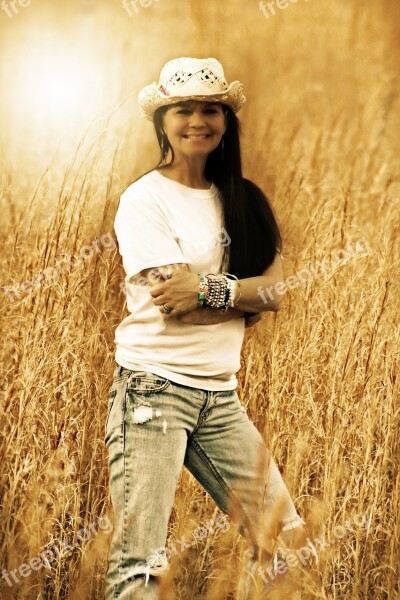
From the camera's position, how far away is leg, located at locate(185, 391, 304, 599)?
1812 millimetres

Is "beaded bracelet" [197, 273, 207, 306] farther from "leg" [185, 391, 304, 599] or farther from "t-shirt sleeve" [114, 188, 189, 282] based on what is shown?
"leg" [185, 391, 304, 599]

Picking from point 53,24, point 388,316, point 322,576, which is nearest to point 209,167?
point 53,24

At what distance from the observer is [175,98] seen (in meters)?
1.89

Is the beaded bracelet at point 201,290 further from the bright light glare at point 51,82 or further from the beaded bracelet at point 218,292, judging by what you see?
the bright light glare at point 51,82

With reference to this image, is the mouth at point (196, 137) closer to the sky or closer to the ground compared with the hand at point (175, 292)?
closer to the sky

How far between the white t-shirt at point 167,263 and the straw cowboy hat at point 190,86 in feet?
0.65

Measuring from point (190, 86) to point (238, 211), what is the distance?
327 millimetres

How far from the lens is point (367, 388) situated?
2.55 metres

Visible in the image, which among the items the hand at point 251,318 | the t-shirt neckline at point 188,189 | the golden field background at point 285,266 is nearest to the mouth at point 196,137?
the t-shirt neckline at point 188,189

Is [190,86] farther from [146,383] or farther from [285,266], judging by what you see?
[285,266]

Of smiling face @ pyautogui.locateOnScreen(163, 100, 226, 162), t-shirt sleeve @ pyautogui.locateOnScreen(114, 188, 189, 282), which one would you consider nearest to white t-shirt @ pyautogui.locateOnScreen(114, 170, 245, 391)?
t-shirt sleeve @ pyautogui.locateOnScreen(114, 188, 189, 282)

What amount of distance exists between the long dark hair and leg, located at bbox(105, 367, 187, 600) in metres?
0.39

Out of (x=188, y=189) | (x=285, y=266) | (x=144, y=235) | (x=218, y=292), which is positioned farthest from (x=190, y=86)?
(x=285, y=266)

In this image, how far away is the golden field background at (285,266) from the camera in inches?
93.4
